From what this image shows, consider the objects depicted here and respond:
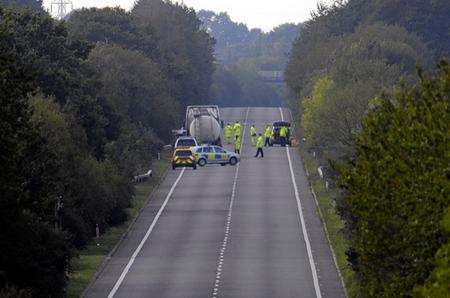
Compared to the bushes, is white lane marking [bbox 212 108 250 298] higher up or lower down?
lower down

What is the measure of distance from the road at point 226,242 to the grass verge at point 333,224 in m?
0.41

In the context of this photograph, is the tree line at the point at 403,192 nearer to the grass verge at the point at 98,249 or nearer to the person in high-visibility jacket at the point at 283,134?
the grass verge at the point at 98,249

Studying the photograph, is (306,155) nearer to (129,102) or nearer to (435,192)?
(129,102)

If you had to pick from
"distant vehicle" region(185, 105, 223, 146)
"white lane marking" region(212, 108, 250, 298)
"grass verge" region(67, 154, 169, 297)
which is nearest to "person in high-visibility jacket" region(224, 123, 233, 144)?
"distant vehicle" region(185, 105, 223, 146)

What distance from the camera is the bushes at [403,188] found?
37219 mm

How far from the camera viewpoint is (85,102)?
7681 cm

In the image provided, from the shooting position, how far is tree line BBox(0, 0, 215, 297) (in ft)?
143

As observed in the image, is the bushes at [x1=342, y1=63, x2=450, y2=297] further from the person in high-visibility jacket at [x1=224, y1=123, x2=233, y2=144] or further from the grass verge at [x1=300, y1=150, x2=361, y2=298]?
the person in high-visibility jacket at [x1=224, y1=123, x2=233, y2=144]

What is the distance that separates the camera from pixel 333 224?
71.5m

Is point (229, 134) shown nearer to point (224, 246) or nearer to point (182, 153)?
point (182, 153)

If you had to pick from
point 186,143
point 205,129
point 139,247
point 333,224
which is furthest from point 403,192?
point 205,129

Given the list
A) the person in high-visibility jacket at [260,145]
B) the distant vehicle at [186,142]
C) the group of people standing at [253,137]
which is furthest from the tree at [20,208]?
the group of people standing at [253,137]

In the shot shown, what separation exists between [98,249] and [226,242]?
5227 millimetres

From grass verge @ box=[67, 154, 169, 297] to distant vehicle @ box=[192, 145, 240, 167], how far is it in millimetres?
6183
